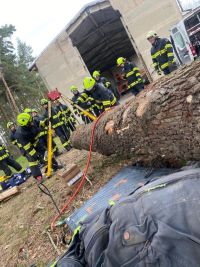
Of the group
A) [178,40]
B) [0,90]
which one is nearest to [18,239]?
[178,40]

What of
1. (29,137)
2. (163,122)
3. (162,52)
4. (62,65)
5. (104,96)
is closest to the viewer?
(163,122)

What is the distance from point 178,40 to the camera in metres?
11.4

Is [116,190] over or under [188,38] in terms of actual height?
under

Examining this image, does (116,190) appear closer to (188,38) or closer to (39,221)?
(39,221)

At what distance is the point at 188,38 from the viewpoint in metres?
10.7

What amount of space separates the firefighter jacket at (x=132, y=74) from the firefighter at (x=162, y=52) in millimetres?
A: 1265

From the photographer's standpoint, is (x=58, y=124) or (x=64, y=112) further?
(x=64, y=112)

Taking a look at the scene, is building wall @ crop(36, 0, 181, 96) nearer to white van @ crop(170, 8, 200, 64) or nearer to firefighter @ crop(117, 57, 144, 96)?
white van @ crop(170, 8, 200, 64)

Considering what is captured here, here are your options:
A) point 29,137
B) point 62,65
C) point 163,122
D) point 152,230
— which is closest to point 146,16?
point 62,65

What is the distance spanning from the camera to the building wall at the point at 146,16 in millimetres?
13438

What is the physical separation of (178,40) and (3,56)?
63.8 feet

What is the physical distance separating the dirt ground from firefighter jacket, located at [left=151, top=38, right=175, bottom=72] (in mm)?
3076

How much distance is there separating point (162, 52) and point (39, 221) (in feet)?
16.8

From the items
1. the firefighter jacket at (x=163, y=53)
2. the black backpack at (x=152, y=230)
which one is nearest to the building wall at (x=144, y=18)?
the firefighter jacket at (x=163, y=53)
